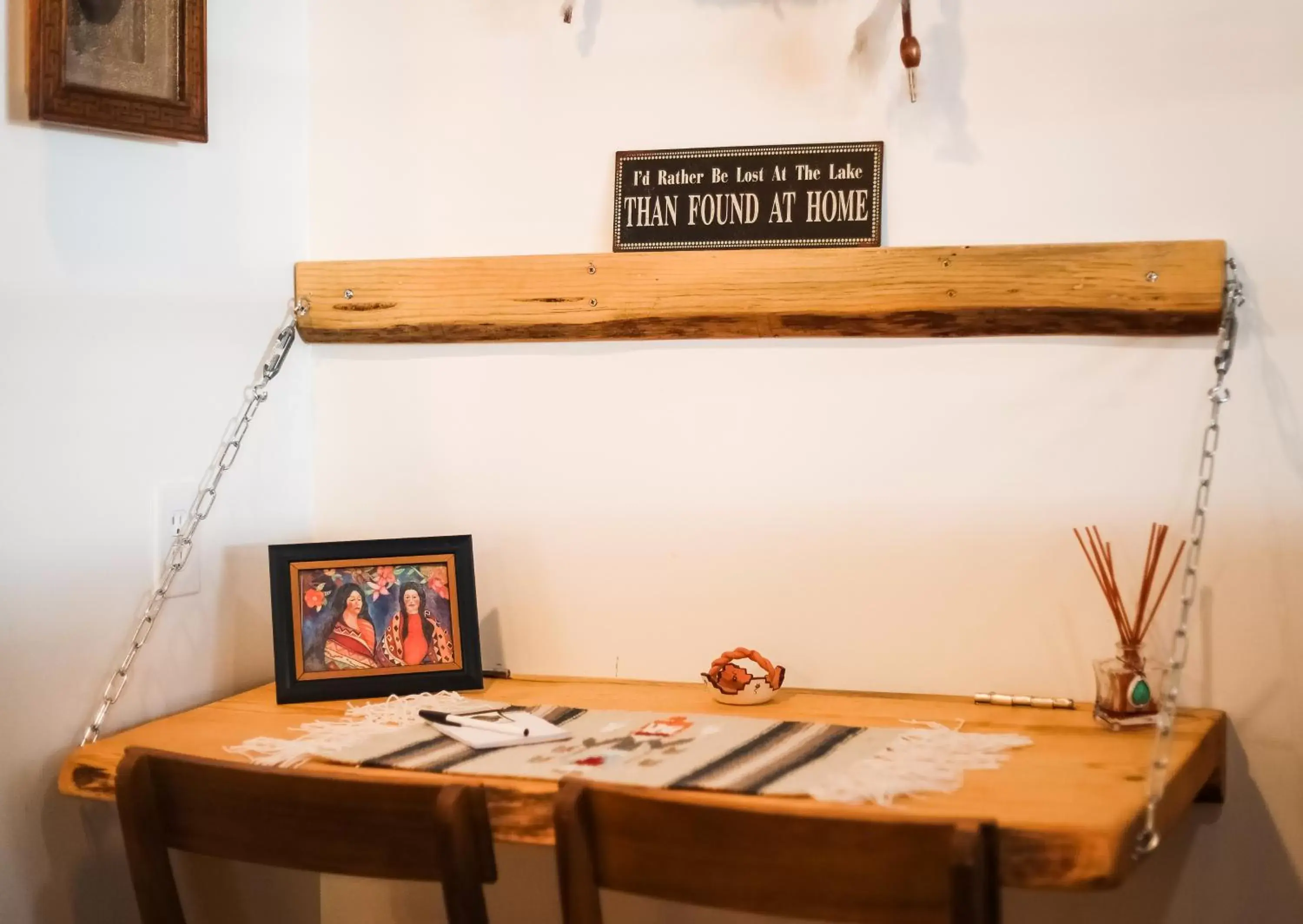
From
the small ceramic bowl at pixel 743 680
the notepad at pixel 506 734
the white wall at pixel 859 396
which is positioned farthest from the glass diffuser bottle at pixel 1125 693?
the notepad at pixel 506 734

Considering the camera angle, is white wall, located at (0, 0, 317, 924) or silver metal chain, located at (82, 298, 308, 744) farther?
silver metal chain, located at (82, 298, 308, 744)

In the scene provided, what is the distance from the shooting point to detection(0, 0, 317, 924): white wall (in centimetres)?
144

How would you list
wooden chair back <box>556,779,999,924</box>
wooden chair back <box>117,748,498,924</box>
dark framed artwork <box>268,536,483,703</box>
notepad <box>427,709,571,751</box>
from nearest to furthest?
wooden chair back <box>556,779,999,924</box>
wooden chair back <box>117,748,498,924</box>
notepad <box>427,709,571,751</box>
dark framed artwork <box>268,536,483,703</box>

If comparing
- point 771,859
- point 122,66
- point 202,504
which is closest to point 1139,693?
point 771,859

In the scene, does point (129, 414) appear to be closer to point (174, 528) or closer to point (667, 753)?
point (174, 528)

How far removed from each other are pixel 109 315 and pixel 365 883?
905mm

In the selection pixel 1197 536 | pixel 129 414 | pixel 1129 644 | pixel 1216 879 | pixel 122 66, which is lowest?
pixel 1216 879

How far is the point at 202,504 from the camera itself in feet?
5.58

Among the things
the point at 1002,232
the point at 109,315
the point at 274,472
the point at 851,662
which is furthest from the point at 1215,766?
the point at 109,315

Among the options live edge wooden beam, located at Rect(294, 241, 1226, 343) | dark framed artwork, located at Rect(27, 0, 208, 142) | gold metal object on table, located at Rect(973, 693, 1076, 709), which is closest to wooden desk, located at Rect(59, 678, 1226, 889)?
gold metal object on table, located at Rect(973, 693, 1076, 709)

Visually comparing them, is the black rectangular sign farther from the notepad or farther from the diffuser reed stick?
the notepad

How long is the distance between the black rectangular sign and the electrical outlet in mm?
657

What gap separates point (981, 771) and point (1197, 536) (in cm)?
42

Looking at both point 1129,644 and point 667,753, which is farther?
point 1129,644
